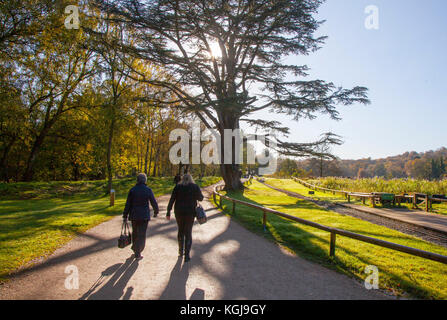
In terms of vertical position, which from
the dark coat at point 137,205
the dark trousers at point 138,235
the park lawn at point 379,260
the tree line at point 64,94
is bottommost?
the park lawn at point 379,260

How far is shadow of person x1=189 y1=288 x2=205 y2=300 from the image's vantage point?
3780mm

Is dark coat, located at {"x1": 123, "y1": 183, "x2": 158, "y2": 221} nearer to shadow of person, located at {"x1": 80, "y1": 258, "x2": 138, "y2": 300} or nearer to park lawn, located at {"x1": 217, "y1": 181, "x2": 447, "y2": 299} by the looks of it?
shadow of person, located at {"x1": 80, "y1": 258, "x2": 138, "y2": 300}

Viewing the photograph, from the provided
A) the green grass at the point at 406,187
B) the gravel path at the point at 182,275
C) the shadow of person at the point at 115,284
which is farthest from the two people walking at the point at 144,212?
the green grass at the point at 406,187

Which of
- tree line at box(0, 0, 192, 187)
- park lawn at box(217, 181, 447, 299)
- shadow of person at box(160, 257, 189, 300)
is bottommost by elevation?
park lawn at box(217, 181, 447, 299)

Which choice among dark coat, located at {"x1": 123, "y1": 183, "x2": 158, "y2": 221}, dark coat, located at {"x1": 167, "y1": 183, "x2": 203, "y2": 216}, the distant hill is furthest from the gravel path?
the distant hill

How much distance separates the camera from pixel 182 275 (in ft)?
15.3

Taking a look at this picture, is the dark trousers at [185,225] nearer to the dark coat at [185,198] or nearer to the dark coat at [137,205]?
the dark coat at [185,198]

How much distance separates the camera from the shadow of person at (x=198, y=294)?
3.78 m

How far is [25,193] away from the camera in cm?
1800

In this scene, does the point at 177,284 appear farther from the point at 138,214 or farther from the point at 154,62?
the point at 154,62

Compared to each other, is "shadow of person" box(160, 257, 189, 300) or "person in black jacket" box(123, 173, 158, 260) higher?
"person in black jacket" box(123, 173, 158, 260)

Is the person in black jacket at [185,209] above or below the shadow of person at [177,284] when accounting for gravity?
above

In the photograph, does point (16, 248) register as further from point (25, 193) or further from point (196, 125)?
point (196, 125)

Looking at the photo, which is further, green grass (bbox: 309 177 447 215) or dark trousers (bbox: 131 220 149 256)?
green grass (bbox: 309 177 447 215)
